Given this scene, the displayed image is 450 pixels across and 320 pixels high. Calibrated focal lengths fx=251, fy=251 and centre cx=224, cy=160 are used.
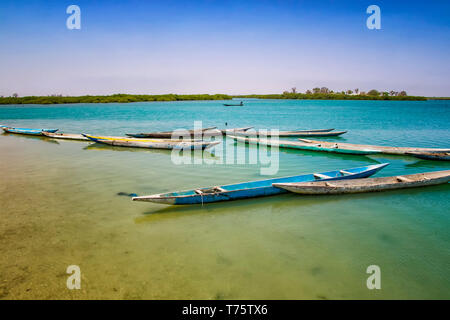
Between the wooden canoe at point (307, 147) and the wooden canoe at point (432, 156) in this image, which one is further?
the wooden canoe at point (307, 147)

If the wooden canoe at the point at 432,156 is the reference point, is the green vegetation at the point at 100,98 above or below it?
above

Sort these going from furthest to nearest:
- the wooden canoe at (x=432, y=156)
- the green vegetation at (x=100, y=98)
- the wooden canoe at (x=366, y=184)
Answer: the green vegetation at (x=100, y=98) < the wooden canoe at (x=432, y=156) < the wooden canoe at (x=366, y=184)

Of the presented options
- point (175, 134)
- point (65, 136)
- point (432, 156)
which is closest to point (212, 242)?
point (432, 156)

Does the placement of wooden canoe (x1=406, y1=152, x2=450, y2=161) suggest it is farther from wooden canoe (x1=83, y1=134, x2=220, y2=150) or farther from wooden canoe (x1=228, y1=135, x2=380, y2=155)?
wooden canoe (x1=83, y1=134, x2=220, y2=150)

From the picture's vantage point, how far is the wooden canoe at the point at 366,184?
7.32 metres

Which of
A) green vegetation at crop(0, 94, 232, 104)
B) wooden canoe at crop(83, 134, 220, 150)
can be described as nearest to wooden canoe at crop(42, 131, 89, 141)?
wooden canoe at crop(83, 134, 220, 150)

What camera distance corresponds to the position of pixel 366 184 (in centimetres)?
773

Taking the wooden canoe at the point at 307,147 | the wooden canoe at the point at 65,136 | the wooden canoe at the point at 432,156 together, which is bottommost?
the wooden canoe at the point at 432,156

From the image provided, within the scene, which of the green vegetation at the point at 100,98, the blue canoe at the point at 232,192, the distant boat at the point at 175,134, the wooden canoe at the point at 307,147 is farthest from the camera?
the green vegetation at the point at 100,98

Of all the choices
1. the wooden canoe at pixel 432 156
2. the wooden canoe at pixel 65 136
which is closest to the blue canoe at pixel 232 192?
the wooden canoe at pixel 432 156

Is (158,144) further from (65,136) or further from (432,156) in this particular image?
(432,156)

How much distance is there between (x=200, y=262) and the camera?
15.3 feet

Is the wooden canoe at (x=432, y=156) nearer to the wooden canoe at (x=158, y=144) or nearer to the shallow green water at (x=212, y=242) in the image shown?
the shallow green water at (x=212, y=242)
